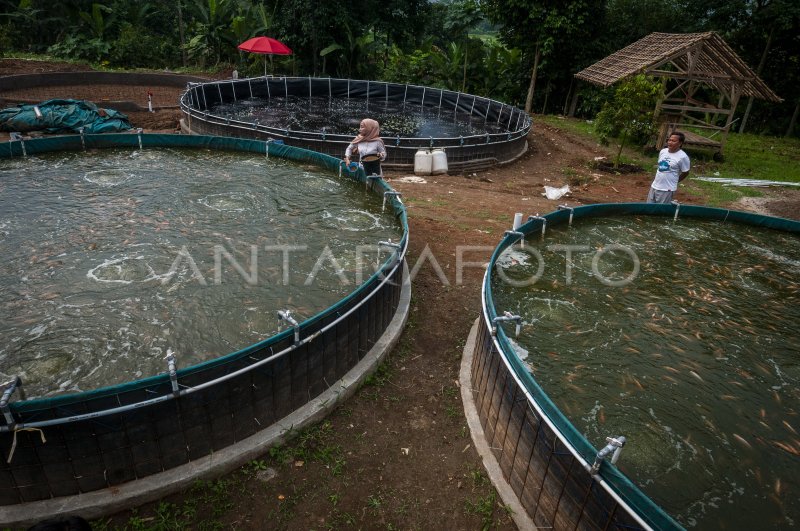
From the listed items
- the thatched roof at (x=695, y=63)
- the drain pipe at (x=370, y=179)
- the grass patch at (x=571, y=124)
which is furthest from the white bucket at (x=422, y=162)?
the grass patch at (x=571, y=124)

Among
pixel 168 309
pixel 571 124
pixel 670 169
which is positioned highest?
pixel 670 169

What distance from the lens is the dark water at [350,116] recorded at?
1667cm

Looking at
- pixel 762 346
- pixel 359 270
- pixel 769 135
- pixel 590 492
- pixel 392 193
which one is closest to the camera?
pixel 590 492

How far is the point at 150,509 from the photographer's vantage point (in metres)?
4.09

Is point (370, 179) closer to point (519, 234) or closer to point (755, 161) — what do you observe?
point (519, 234)

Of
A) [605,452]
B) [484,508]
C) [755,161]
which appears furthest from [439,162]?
[755,161]

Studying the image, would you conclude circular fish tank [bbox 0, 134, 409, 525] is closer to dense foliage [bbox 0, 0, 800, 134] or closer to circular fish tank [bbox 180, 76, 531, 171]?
circular fish tank [bbox 180, 76, 531, 171]

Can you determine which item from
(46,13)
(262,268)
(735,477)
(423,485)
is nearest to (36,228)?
(262,268)

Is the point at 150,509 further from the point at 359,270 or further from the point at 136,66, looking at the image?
the point at 136,66

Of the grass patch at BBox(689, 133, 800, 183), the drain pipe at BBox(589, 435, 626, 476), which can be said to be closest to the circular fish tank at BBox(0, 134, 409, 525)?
the drain pipe at BBox(589, 435, 626, 476)

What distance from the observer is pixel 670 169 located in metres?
9.11

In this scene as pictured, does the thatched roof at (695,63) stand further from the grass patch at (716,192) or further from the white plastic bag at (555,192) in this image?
the white plastic bag at (555,192)

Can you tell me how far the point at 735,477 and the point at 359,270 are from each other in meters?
4.70

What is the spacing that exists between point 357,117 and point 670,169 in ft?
39.3
